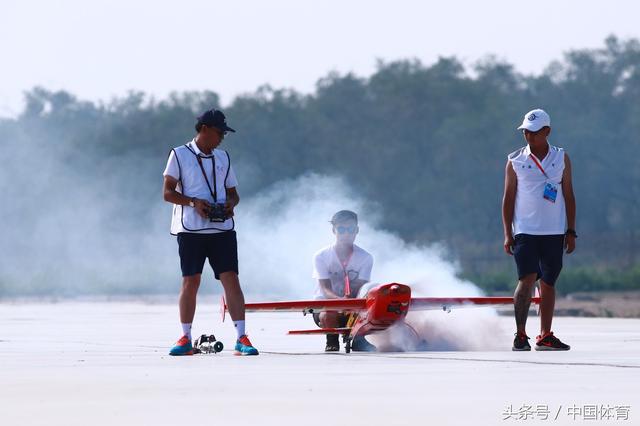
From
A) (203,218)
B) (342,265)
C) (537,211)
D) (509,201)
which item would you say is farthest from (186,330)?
(537,211)

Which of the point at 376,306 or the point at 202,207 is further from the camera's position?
the point at 376,306

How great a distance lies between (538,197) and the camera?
1405 cm

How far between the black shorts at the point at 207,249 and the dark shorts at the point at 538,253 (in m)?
2.28

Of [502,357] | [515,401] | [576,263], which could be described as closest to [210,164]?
[502,357]

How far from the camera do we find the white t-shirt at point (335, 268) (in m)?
15.4

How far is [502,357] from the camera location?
12844mm

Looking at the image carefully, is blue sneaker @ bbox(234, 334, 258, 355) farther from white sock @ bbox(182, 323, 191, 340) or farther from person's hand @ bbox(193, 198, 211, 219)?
person's hand @ bbox(193, 198, 211, 219)

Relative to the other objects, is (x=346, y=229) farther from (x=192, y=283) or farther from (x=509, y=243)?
(x=192, y=283)

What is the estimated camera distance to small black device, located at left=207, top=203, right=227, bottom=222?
1341cm

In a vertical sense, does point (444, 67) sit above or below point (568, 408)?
above

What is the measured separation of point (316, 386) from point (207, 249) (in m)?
3.75

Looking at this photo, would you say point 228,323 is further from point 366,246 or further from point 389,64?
point 389,64

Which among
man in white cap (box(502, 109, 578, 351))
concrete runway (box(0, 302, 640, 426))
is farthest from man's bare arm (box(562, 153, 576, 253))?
concrete runway (box(0, 302, 640, 426))

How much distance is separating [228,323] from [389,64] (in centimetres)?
8511
